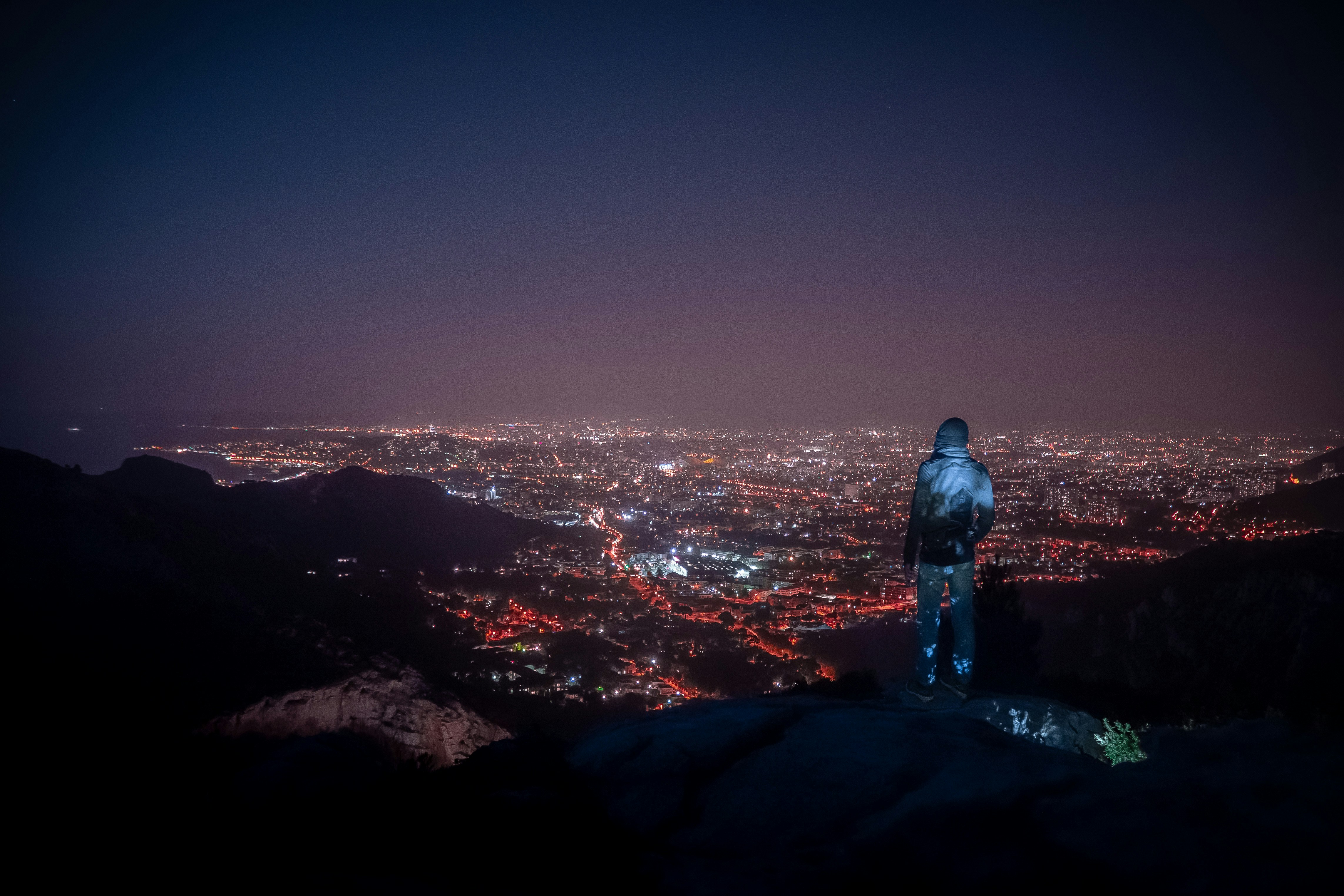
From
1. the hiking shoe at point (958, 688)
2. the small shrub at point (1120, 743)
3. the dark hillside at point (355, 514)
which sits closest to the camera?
the small shrub at point (1120, 743)

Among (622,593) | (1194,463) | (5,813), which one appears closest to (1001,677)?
(5,813)

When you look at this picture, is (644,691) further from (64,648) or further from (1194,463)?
(1194,463)

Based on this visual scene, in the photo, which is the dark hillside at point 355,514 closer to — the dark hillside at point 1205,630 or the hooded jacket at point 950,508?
the hooded jacket at point 950,508

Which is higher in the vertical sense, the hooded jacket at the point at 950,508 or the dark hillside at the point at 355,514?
the hooded jacket at the point at 950,508

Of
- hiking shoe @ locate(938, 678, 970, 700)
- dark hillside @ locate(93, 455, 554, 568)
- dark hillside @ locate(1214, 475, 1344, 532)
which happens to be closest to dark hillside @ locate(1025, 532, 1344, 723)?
hiking shoe @ locate(938, 678, 970, 700)

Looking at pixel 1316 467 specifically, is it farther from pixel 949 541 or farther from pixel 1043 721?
pixel 949 541

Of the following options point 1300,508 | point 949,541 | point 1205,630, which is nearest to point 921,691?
point 949,541

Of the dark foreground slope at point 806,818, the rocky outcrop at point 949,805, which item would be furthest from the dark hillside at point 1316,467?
the dark foreground slope at point 806,818
